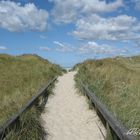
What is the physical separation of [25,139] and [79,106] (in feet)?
20.8

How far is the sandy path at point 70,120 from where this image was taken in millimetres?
9378

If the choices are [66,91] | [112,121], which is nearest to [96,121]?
[112,121]

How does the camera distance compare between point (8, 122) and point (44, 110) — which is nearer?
point (8, 122)

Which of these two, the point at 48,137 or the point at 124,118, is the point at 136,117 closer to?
the point at 124,118

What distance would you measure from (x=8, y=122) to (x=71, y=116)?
176 inches

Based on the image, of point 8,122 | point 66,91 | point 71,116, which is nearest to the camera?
point 8,122

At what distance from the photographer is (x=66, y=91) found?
63.8 feet

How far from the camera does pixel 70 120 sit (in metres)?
11.3

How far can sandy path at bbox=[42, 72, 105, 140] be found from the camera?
30.8 feet

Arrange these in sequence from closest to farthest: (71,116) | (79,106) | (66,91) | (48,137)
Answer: (48,137) < (71,116) < (79,106) < (66,91)

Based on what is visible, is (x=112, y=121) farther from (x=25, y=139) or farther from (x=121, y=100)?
(x=121, y=100)

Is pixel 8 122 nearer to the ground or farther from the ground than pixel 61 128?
farther from the ground

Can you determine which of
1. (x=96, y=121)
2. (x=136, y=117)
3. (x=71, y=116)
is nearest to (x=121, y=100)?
(x=96, y=121)

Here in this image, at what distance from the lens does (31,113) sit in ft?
31.8
